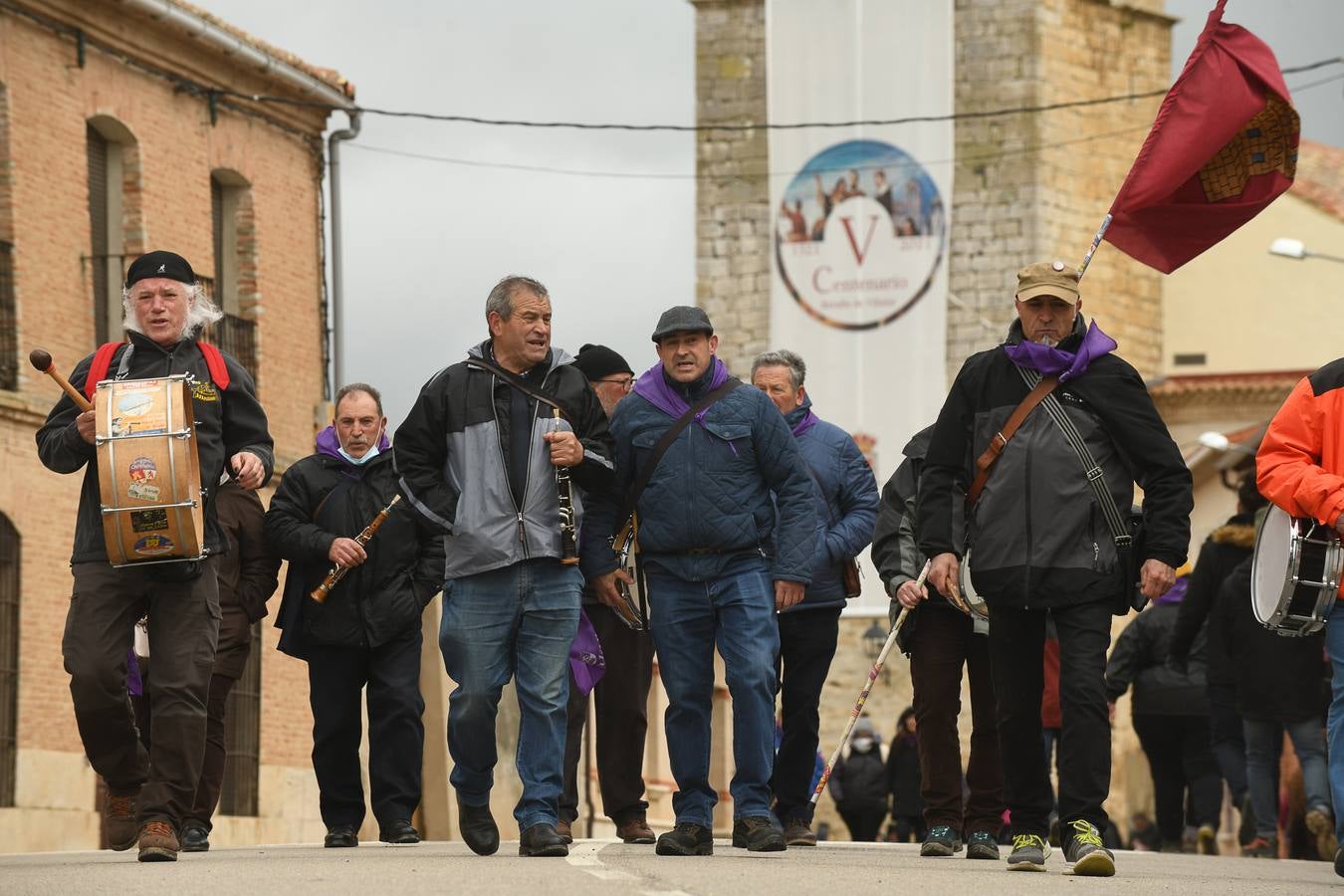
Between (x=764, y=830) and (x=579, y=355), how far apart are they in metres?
3.46

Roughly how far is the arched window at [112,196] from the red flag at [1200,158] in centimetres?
1451

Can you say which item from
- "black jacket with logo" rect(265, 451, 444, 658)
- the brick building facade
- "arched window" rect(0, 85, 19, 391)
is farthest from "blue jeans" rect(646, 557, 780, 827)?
"arched window" rect(0, 85, 19, 391)

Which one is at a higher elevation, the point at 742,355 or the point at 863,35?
the point at 863,35

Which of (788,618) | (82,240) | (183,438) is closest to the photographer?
(183,438)

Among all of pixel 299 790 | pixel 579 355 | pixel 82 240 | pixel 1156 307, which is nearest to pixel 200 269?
pixel 82 240

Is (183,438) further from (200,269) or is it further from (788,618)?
(200,269)

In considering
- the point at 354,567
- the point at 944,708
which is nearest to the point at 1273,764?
the point at 944,708

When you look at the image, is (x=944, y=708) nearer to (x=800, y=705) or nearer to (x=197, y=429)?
(x=800, y=705)

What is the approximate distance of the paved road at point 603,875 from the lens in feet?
28.1

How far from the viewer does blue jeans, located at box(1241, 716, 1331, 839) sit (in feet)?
46.4

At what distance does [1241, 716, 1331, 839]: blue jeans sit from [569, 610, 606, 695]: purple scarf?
11.6ft

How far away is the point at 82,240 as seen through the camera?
24484mm

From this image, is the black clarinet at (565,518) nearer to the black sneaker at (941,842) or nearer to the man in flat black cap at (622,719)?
the man in flat black cap at (622,719)

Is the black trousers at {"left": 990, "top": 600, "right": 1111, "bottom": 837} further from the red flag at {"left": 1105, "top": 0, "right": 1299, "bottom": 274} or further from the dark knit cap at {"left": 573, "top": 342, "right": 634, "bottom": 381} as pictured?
the dark knit cap at {"left": 573, "top": 342, "right": 634, "bottom": 381}
